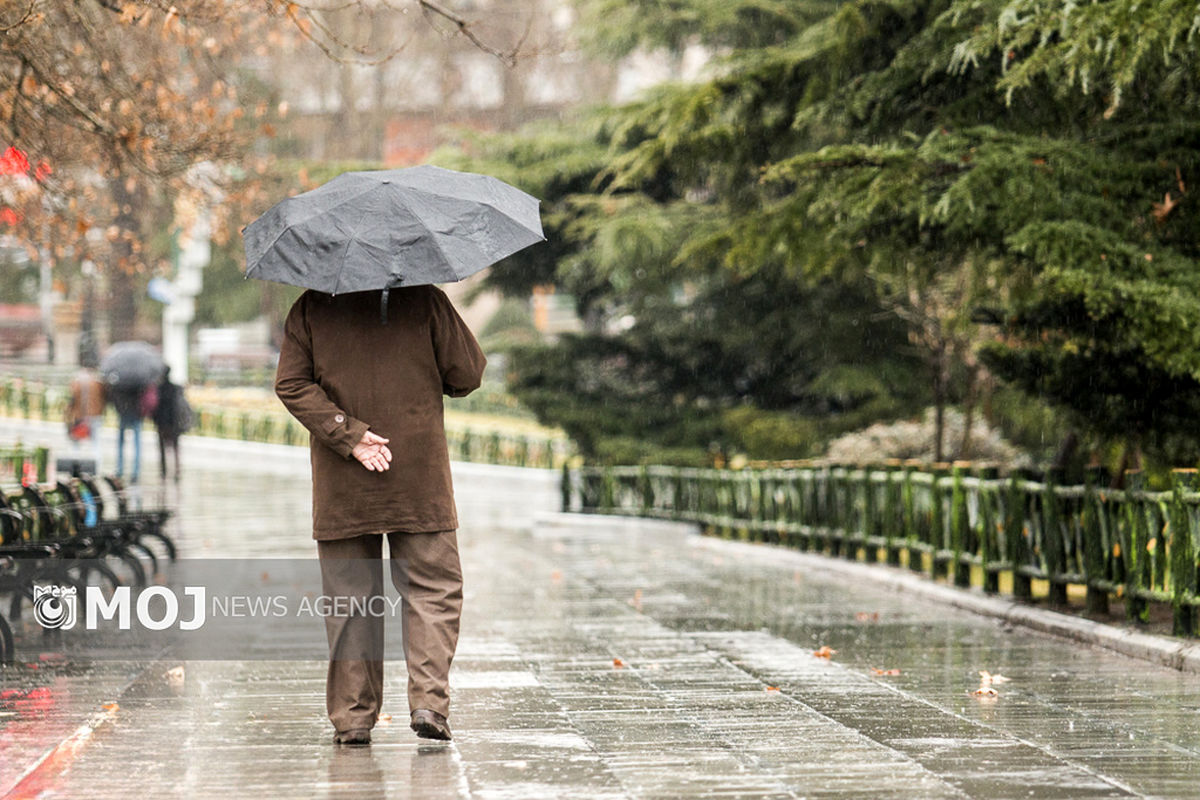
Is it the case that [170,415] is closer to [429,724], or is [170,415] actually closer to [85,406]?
[85,406]

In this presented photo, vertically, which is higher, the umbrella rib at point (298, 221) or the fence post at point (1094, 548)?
the umbrella rib at point (298, 221)

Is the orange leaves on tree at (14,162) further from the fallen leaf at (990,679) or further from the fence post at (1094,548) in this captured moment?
the fence post at (1094,548)

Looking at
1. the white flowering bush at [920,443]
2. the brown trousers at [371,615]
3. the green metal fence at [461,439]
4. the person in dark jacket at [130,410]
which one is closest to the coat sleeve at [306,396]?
the brown trousers at [371,615]

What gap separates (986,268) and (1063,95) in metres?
2.19

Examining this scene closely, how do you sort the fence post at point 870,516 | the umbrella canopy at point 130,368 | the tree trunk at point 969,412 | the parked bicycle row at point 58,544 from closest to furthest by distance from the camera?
the parked bicycle row at point 58,544 → the fence post at point 870,516 → the tree trunk at point 969,412 → the umbrella canopy at point 130,368

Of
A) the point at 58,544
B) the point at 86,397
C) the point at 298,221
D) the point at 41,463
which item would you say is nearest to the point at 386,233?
the point at 298,221

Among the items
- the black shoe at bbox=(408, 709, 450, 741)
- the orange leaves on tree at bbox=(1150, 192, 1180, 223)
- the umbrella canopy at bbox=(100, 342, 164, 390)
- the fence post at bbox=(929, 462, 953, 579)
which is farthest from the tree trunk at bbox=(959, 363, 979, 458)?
the black shoe at bbox=(408, 709, 450, 741)

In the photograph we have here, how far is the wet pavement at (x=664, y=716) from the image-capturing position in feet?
20.7

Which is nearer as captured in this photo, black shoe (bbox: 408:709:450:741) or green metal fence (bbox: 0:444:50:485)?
black shoe (bbox: 408:709:450:741)

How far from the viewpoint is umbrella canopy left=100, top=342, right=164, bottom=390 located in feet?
82.6

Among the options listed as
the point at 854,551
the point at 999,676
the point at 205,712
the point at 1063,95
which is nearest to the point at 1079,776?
the point at 999,676

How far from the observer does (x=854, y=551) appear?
715 inches

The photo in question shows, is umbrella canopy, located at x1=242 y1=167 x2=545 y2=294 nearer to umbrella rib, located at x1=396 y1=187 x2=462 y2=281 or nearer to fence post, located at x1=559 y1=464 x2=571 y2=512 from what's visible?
umbrella rib, located at x1=396 y1=187 x2=462 y2=281

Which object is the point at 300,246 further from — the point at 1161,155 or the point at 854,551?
the point at 854,551
